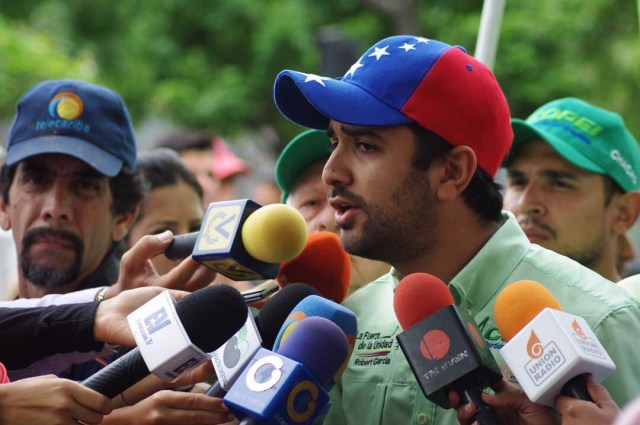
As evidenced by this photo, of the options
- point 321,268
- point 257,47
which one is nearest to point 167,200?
point 321,268

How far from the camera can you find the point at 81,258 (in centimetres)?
438

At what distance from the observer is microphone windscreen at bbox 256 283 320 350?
9.75 feet

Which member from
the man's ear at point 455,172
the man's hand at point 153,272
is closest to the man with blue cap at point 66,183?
the man's hand at point 153,272

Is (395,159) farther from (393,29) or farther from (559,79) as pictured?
(393,29)

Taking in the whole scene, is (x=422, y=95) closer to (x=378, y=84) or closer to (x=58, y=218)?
(x=378, y=84)

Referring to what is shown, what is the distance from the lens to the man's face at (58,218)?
434 centimetres

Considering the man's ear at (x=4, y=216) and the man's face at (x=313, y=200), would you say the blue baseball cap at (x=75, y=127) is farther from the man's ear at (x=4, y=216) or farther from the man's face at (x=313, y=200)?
the man's face at (x=313, y=200)

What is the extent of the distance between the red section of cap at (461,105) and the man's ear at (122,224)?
1.85 meters

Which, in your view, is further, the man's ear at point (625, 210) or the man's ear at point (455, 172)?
the man's ear at point (625, 210)

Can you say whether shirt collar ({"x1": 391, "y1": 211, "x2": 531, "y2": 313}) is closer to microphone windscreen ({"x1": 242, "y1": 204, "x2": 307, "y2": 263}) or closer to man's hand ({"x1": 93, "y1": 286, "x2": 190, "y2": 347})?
microphone windscreen ({"x1": 242, "y1": 204, "x2": 307, "y2": 263})

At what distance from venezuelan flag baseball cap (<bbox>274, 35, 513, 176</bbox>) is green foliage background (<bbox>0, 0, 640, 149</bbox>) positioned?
12301 millimetres

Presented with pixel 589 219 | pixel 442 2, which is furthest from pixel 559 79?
pixel 589 219

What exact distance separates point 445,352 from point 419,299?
18 centimetres

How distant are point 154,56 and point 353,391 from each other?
1535 cm
